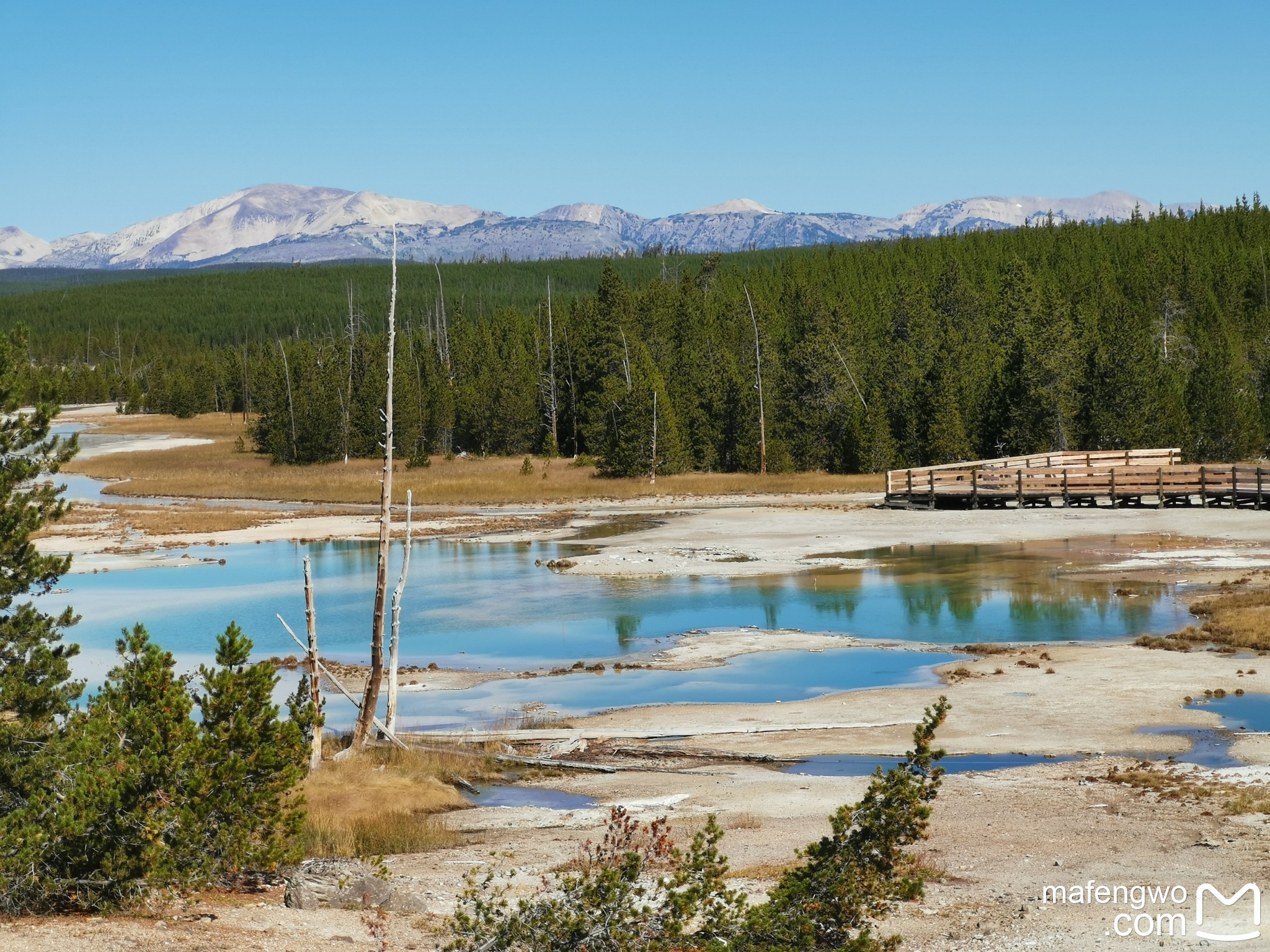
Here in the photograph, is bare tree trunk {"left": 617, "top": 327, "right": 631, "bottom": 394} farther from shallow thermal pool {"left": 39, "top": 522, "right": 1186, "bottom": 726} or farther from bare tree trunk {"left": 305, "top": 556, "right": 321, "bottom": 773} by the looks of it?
bare tree trunk {"left": 305, "top": 556, "right": 321, "bottom": 773}

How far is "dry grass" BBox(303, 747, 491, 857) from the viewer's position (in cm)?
1516

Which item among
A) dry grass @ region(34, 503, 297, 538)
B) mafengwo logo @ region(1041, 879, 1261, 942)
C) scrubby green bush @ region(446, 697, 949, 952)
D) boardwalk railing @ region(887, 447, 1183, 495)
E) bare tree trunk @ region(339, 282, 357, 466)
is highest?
bare tree trunk @ region(339, 282, 357, 466)

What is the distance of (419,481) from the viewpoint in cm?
8062

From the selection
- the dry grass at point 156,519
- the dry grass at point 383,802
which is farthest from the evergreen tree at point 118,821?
the dry grass at point 156,519

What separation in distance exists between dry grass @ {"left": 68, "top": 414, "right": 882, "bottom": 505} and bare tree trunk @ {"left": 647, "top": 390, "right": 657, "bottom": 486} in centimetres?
55

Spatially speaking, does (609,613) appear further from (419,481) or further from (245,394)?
(245,394)

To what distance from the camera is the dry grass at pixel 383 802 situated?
15156mm

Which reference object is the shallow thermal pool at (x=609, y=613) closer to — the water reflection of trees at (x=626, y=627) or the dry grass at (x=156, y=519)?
the water reflection of trees at (x=626, y=627)

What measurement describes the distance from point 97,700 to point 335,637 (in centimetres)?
1991

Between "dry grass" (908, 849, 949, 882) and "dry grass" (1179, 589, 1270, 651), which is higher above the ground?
"dry grass" (1179, 589, 1270, 651)

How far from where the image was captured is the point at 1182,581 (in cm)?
3616

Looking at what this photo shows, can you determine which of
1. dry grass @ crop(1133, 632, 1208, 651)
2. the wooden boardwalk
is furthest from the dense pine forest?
dry grass @ crop(1133, 632, 1208, 651)

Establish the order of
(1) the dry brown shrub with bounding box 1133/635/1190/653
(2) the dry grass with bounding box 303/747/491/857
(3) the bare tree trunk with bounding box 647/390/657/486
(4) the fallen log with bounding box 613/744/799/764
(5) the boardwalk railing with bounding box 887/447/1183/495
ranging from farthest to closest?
(3) the bare tree trunk with bounding box 647/390/657/486, (5) the boardwalk railing with bounding box 887/447/1183/495, (1) the dry brown shrub with bounding box 1133/635/1190/653, (4) the fallen log with bounding box 613/744/799/764, (2) the dry grass with bounding box 303/747/491/857

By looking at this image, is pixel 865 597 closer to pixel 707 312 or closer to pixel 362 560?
pixel 362 560
